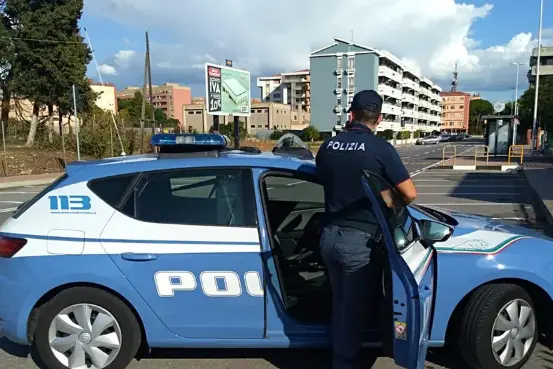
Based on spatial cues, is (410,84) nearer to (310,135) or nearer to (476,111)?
(310,135)

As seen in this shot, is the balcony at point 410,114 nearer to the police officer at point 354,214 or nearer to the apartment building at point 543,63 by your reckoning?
the apartment building at point 543,63

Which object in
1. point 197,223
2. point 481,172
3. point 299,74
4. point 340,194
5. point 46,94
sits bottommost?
point 481,172

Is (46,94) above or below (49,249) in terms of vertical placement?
above

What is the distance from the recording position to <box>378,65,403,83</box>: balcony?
3041 inches

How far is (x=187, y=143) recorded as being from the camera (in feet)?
10.8

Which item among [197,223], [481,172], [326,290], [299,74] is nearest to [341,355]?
[326,290]

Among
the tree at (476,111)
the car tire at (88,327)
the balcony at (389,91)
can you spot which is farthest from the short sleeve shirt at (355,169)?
the tree at (476,111)

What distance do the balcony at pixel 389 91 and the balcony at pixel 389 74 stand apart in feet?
5.76

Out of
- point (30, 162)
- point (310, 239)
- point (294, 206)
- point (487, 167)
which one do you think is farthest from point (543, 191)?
point (30, 162)

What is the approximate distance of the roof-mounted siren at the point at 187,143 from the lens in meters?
3.29

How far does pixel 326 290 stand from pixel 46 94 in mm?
27980

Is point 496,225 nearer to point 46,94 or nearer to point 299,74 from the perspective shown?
point 46,94

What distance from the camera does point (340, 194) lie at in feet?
8.41

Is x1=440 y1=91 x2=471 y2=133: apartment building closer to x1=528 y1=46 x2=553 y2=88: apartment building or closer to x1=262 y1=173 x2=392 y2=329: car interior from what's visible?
x1=528 y1=46 x2=553 y2=88: apartment building
